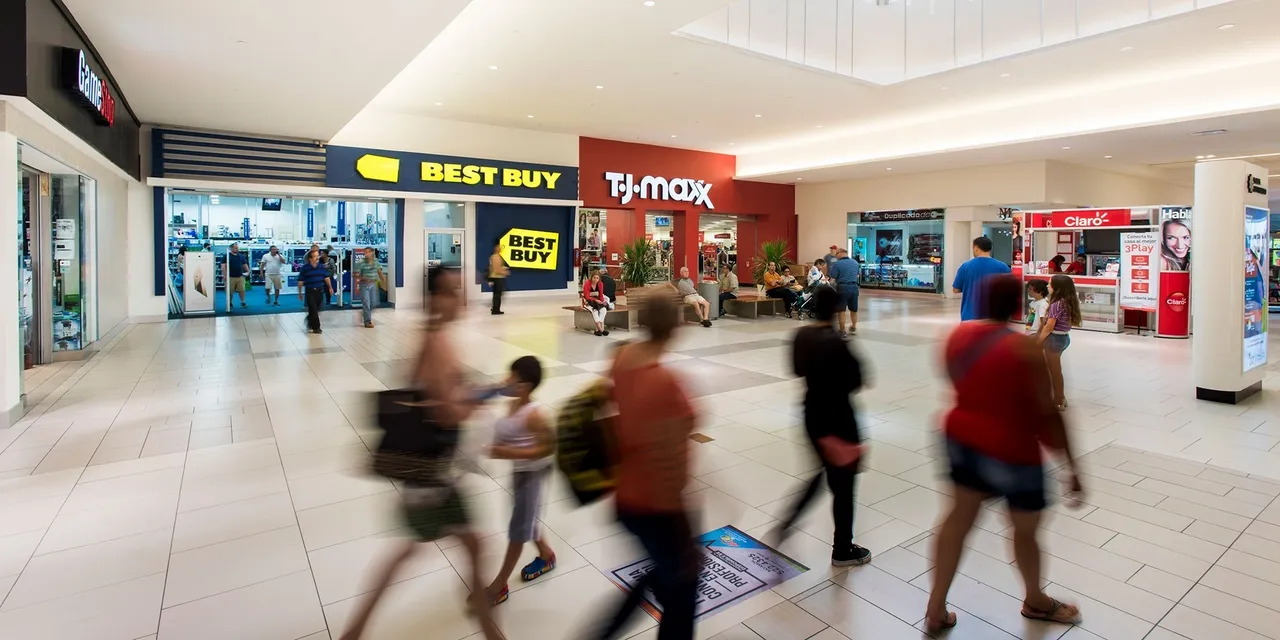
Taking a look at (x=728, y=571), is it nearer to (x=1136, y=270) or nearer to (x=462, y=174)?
(x=1136, y=270)

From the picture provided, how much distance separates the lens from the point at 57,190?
Result: 27.5 ft

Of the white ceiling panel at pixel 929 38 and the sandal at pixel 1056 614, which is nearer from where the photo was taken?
the sandal at pixel 1056 614

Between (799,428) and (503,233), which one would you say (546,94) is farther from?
(799,428)

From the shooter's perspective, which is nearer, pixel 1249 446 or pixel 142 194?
pixel 1249 446

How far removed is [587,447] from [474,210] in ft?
49.6

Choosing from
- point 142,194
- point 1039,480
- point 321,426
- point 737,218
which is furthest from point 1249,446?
point 737,218

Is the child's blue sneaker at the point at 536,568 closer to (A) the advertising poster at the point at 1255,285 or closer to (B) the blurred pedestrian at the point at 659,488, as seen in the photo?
(B) the blurred pedestrian at the point at 659,488

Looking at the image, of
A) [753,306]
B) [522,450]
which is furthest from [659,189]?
[522,450]

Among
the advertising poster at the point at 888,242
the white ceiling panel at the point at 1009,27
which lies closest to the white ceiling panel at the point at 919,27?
the white ceiling panel at the point at 1009,27

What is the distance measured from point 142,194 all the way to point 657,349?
14.5 m

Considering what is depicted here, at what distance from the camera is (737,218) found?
882 inches

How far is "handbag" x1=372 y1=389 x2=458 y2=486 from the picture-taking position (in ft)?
7.14

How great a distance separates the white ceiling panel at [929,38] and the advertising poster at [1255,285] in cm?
528

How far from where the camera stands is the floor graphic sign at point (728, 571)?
274 centimetres
